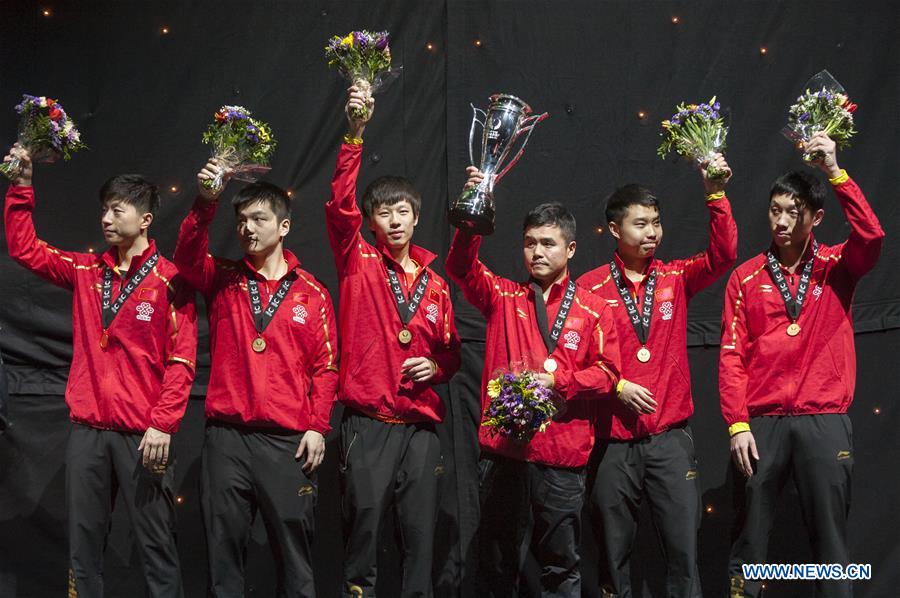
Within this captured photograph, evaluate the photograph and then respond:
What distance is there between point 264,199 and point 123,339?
0.82 metres

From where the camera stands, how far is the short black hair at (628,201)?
4652 mm

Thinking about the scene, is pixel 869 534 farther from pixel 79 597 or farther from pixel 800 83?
pixel 79 597

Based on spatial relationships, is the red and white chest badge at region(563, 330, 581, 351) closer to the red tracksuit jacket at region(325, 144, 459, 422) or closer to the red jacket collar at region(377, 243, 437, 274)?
the red tracksuit jacket at region(325, 144, 459, 422)

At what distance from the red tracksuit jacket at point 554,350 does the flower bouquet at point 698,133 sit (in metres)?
0.77

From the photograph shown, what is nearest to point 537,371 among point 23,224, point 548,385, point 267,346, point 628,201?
point 548,385

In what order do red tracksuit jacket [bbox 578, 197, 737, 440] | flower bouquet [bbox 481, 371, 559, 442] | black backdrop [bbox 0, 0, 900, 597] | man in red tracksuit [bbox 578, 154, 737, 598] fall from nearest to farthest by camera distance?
1. flower bouquet [bbox 481, 371, 559, 442]
2. man in red tracksuit [bbox 578, 154, 737, 598]
3. red tracksuit jacket [bbox 578, 197, 737, 440]
4. black backdrop [bbox 0, 0, 900, 597]

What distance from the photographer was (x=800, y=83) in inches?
211

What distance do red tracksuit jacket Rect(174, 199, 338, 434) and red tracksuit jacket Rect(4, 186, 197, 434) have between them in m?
0.13

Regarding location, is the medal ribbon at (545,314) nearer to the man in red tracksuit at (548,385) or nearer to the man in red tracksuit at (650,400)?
the man in red tracksuit at (548,385)

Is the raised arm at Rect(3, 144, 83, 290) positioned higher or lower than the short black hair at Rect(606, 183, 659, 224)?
lower

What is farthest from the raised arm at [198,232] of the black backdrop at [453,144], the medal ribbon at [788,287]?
the medal ribbon at [788,287]

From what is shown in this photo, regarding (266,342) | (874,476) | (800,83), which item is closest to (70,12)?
(266,342)

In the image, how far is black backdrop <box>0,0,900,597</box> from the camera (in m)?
4.98

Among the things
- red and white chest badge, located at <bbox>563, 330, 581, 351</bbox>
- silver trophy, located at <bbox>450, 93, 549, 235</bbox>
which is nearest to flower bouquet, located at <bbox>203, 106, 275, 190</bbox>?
silver trophy, located at <bbox>450, 93, 549, 235</bbox>
